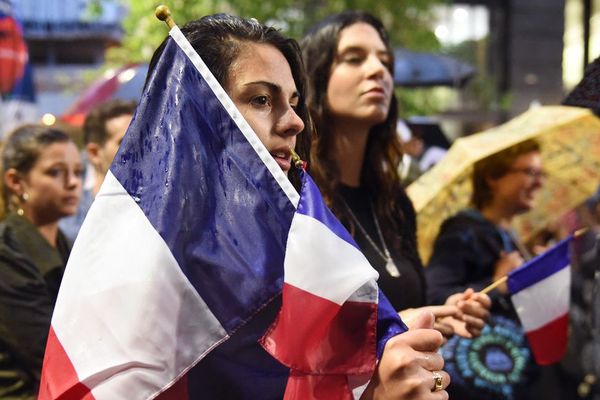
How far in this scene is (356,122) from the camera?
338 cm

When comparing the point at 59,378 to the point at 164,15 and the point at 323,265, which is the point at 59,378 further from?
the point at 164,15

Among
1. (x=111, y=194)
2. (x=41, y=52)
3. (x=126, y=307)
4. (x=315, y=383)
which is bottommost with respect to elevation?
(x=41, y=52)

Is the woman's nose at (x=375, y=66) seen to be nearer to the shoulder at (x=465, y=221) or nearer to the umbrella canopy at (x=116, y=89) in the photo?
the shoulder at (x=465, y=221)

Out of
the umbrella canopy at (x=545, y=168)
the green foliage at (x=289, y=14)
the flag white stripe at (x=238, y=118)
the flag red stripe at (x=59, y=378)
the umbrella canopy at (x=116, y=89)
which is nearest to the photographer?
the flag red stripe at (x=59, y=378)

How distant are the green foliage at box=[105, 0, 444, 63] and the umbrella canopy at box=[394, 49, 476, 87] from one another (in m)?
1.54

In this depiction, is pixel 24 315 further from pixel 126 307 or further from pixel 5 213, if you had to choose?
pixel 126 307

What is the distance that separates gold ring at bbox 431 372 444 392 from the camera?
1.70m

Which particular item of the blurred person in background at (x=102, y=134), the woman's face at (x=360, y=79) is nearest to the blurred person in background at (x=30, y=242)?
the blurred person in background at (x=102, y=134)

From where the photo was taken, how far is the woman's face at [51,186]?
4.14 m

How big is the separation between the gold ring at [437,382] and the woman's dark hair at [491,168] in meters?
3.09

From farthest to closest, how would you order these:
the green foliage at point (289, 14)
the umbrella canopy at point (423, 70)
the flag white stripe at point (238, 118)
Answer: the green foliage at point (289, 14) < the umbrella canopy at point (423, 70) < the flag white stripe at point (238, 118)

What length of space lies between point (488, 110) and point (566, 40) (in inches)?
93.7

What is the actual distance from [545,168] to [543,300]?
1830 mm

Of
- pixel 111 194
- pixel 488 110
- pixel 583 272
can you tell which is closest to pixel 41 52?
pixel 488 110
